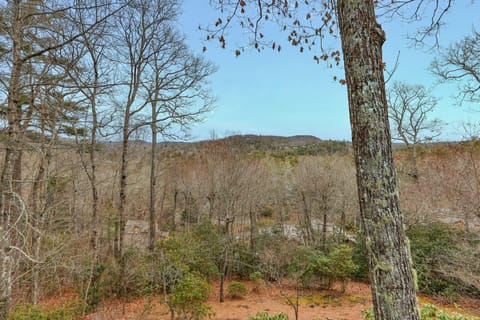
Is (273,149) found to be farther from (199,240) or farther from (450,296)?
(450,296)

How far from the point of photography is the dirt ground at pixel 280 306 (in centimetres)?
685

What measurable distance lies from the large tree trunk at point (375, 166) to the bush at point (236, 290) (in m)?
8.32

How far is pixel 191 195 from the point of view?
1412 centimetres

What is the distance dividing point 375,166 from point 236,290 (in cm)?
889

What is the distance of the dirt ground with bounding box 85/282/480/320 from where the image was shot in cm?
685

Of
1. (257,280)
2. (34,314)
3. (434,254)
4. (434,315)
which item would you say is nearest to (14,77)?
(34,314)

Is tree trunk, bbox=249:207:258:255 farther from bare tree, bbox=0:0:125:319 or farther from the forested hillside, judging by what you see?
bare tree, bbox=0:0:125:319

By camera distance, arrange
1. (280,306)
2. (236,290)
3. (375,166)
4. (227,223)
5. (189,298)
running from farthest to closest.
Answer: (227,223) < (236,290) < (280,306) < (189,298) < (375,166)

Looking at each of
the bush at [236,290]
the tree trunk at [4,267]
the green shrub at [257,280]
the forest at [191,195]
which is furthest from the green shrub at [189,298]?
the green shrub at [257,280]

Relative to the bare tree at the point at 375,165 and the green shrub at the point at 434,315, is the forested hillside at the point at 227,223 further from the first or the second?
the bare tree at the point at 375,165

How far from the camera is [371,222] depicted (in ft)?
4.83

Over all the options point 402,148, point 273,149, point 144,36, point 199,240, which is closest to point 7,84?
point 144,36

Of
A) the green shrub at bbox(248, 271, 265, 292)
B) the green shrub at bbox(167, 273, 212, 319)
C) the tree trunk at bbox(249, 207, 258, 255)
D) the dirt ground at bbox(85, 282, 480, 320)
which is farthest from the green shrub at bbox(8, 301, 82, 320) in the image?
the tree trunk at bbox(249, 207, 258, 255)

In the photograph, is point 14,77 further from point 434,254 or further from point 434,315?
point 434,254
